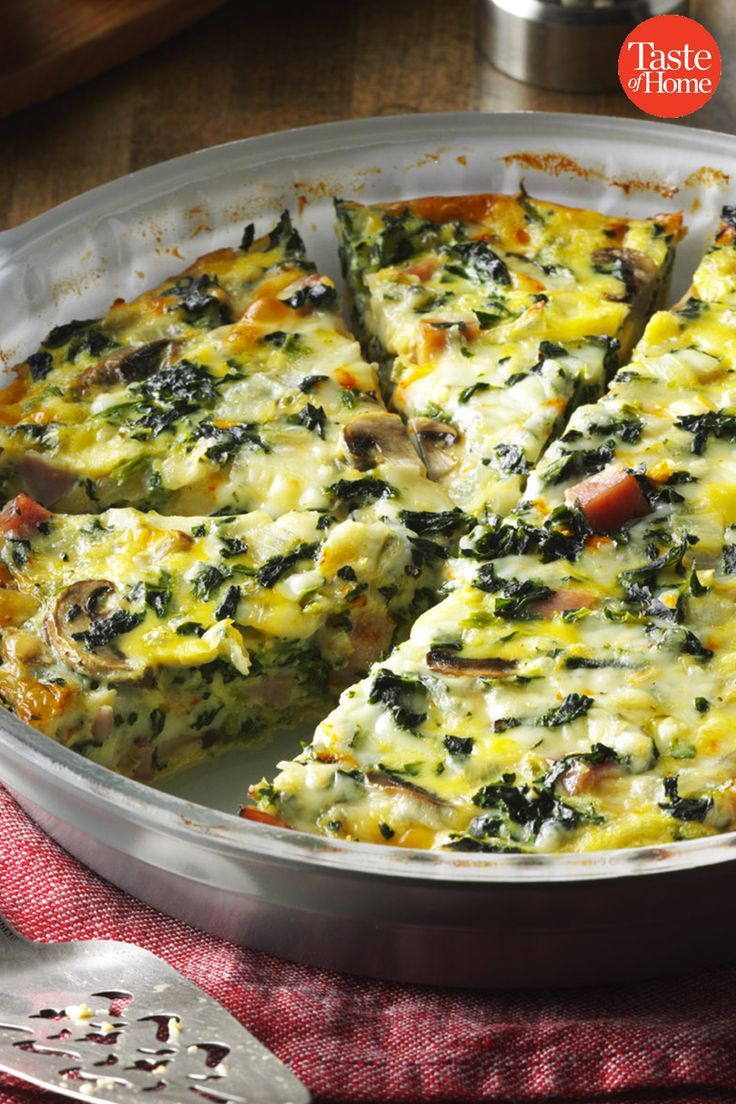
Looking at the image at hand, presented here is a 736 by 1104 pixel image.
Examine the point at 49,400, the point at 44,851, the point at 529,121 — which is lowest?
the point at 44,851

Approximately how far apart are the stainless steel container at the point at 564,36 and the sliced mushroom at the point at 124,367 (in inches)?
93.7

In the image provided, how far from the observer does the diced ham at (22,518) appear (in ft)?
12.8

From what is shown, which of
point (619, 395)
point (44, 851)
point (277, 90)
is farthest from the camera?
point (277, 90)

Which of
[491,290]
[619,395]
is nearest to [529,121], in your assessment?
[491,290]

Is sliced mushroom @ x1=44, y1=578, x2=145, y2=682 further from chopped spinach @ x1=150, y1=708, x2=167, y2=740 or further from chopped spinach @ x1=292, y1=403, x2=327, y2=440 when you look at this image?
chopped spinach @ x1=292, y1=403, x2=327, y2=440

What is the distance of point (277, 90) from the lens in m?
6.18

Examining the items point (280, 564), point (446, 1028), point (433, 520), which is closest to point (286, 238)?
point (433, 520)

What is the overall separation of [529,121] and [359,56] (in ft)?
4.97

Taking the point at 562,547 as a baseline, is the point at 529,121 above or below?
above

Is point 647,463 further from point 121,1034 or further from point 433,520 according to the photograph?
point 121,1034

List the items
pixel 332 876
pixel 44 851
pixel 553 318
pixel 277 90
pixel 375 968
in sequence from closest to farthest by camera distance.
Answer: pixel 332 876 → pixel 375 968 → pixel 44 851 → pixel 553 318 → pixel 277 90

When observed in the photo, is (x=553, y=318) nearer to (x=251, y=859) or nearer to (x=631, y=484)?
(x=631, y=484)

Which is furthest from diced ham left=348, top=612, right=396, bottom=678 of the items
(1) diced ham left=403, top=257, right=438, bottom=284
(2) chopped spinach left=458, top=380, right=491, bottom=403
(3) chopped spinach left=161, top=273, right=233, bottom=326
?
(1) diced ham left=403, top=257, right=438, bottom=284

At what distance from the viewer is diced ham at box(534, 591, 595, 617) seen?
11.7 feet
